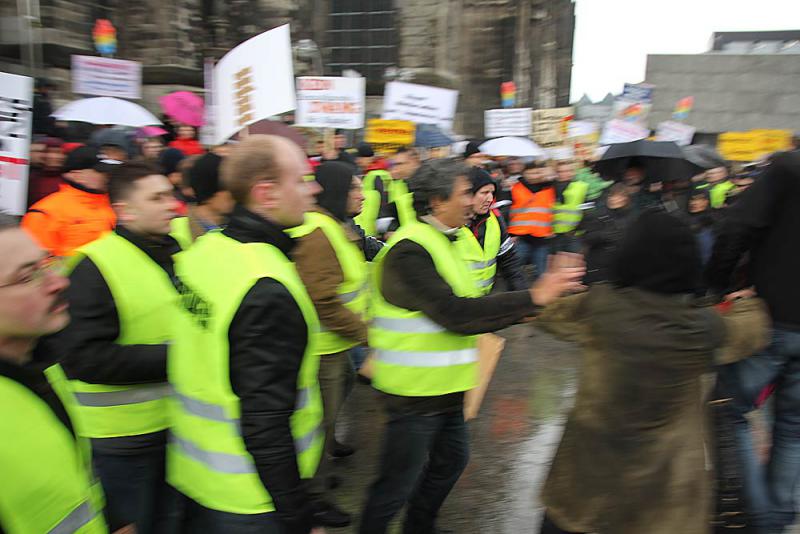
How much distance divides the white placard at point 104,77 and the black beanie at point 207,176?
617 cm

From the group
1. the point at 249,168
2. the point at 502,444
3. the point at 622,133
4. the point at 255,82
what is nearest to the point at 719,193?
the point at 622,133

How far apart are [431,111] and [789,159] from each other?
681 cm

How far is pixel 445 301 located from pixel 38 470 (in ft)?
5.75

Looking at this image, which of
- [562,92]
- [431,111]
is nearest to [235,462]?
[431,111]

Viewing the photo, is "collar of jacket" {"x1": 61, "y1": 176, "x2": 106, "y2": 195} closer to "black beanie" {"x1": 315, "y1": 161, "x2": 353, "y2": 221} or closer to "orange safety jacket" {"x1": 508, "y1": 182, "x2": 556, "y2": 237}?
"black beanie" {"x1": 315, "y1": 161, "x2": 353, "y2": 221}

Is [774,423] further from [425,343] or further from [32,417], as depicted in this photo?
[32,417]

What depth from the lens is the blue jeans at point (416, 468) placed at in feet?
10.3

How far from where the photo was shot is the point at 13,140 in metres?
4.40

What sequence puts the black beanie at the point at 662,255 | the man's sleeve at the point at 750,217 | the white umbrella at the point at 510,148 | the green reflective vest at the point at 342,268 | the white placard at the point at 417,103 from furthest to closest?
the white umbrella at the point at 510,148 < the white placard at the point at 417,103 < the green reflective vest at the point at 342,268 < the man's sleeve at the point at 750,217 < the black beanie at the point at 662,255

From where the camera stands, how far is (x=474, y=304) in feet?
9.83

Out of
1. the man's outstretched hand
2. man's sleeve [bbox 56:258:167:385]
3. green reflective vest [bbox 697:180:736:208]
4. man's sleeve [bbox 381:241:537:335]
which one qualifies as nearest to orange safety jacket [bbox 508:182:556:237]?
green reflective vest [bbox 697:180:736:208]

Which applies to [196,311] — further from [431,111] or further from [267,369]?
[431,111]

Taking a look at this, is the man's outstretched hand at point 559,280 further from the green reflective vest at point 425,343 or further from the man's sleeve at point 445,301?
the green reflective vest at point 425,343

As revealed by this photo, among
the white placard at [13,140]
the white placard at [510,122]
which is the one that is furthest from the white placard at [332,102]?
the white placard at [13,140]
